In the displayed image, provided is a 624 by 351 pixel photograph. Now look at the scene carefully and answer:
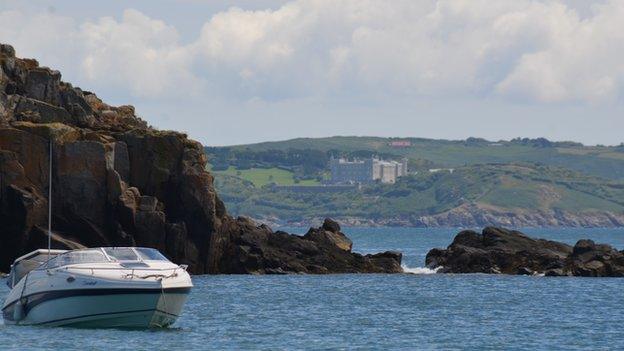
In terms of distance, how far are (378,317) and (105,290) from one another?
2027 centimetres

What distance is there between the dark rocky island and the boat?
33.3m

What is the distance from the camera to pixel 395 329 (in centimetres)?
7000

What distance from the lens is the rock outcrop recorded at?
117m

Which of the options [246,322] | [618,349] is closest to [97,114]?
[246,322]

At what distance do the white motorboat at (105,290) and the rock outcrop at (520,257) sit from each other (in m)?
59.3

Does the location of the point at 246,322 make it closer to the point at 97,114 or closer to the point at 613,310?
the point at 613,310

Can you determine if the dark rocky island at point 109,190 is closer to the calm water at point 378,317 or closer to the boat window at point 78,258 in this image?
the calm water at point 378,317

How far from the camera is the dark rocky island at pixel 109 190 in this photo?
326 feet

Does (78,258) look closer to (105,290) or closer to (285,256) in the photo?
(105,290)

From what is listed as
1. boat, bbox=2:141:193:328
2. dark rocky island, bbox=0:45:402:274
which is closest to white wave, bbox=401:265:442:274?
dark rocky island, bbox=0:45:402:274

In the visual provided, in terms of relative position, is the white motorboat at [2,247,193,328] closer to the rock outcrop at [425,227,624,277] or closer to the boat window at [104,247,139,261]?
the boat window at [104,247,139,261]

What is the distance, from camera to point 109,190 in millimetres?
101125

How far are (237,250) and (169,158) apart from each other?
904cm

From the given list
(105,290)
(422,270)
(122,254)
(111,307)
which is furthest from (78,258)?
(422,270)
